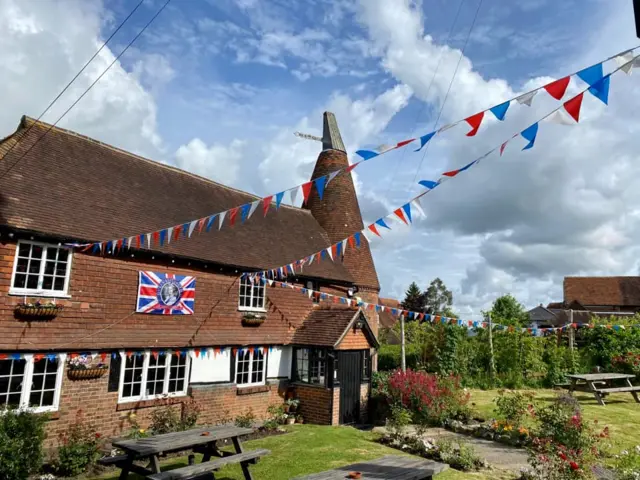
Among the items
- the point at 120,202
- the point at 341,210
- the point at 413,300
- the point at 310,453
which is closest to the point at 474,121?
the point at 310,453

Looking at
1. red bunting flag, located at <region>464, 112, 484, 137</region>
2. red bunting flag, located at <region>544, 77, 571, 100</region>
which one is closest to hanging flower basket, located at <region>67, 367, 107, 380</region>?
red bunting flag, located at <region>464, 112, 484, 137</region>

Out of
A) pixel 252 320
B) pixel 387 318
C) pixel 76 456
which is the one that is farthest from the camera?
pixel 387 318

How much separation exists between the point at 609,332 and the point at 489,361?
17.0 feet

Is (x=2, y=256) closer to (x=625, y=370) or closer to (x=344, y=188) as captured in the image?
(x=344, y=188)

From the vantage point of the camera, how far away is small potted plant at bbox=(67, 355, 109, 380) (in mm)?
9930

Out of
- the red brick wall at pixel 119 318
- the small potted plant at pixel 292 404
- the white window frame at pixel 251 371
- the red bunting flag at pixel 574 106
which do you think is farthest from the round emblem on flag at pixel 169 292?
the red bunting flag at pixel 574 106

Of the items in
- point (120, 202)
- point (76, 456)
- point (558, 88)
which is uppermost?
point (120, 202)

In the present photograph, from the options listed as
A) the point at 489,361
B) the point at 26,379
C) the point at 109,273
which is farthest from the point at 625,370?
the point at 26,379

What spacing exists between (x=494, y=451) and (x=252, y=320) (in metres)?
7.50

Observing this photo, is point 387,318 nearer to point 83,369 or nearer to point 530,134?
point 83,369

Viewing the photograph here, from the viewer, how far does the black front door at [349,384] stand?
1426 cm

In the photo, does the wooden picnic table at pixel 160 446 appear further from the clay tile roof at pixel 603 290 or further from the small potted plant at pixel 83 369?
the clay tile roof at pixel 603 290

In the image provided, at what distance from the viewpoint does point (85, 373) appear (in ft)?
33.1

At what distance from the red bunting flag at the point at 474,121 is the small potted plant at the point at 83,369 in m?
9.35
